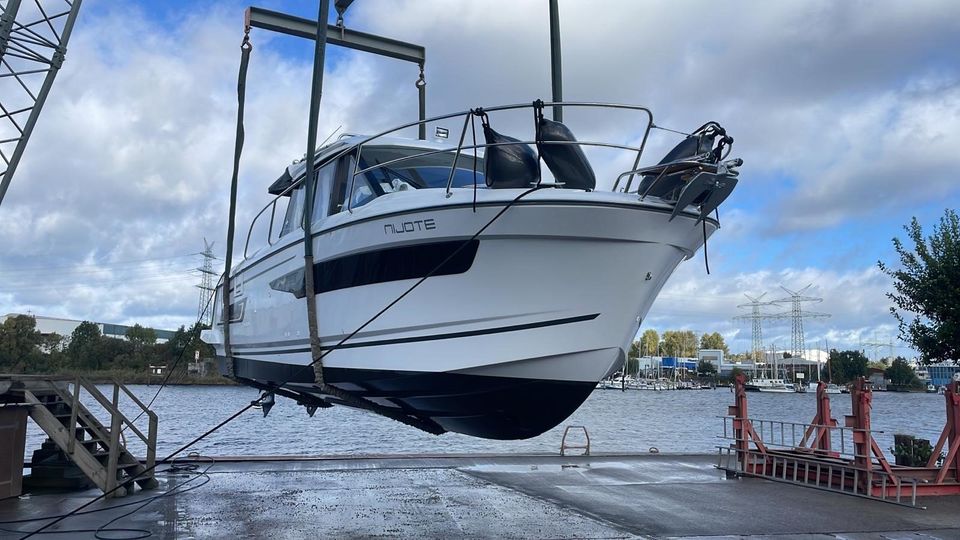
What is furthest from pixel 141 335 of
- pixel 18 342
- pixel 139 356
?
pixel 18 342

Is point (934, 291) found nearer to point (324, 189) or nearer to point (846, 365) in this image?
point (324, 189)

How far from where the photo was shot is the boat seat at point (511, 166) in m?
5.20

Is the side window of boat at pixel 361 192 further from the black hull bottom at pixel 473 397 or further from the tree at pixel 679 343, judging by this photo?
the tree at pixel 679 343

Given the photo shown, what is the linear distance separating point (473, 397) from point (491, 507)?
15.6 feet

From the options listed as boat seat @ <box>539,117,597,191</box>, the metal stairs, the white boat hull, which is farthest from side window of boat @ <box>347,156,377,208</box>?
the metal stairs

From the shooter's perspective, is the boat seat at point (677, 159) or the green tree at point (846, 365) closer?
the boat seat at point (677, 159)

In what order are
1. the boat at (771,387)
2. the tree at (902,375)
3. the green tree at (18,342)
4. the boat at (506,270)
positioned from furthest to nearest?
1. the tree at (902,375)
2. the boat at (771,387)
3. the green tree at (18,342)
4. the boat at (506,270)

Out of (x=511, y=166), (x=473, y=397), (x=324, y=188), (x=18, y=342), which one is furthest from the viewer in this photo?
(x=18, y=342)

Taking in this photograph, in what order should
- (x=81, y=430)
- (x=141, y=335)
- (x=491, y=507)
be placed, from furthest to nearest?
(x=141, y=335) < (x=81, y=430) < (x=491, y=507)

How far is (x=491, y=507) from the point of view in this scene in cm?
986

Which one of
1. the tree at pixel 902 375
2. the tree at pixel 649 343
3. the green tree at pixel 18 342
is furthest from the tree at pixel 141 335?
the tree at pixel 902 375

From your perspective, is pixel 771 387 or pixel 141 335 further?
pixel 771 387

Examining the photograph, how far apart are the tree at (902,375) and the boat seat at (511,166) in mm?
129241

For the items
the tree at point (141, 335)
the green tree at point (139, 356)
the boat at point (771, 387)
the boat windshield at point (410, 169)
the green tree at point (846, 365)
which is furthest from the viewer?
the boat at point (771, 387)
